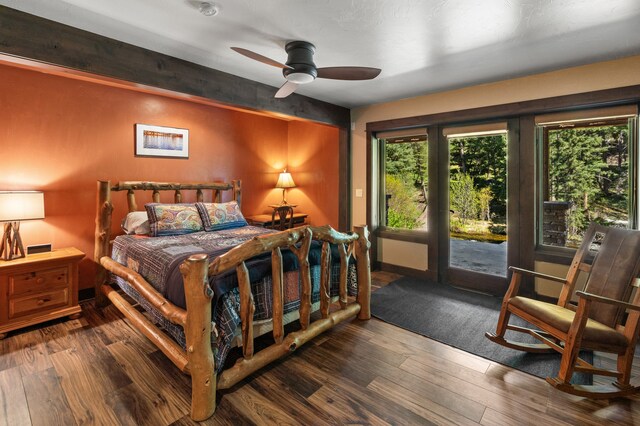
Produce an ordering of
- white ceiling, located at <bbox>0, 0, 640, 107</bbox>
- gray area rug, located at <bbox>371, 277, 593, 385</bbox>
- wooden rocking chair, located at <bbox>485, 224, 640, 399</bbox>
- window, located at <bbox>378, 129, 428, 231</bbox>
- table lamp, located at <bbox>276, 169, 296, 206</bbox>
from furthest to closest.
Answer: table lamp, located at <bbox>276, 169, 296, 206</bbox> → window, located at <bbox>378, 129, 428, 231</bbox> → gray area rug, located at <bbox>371, 277, 593, 385</bbox> → white ceiling, located at <bbox>0, 0, 640, 107</bbox> → wooden rocking chair, located at <bbox>485, 224, 640, 399</bbox>

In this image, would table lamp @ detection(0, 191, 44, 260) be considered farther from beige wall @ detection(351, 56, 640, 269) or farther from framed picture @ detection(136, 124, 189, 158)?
beige wall @ detection(351, 56, 640, 269)

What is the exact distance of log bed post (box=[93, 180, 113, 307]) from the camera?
11.1 ft

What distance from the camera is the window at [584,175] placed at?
3.04 metres

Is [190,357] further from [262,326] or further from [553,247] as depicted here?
[553,247]

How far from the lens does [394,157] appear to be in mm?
4652

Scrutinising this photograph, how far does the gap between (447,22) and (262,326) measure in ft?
8.37

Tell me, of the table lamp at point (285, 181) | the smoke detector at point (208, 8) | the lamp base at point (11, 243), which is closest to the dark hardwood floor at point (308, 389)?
the lamp base at point (11, 243)

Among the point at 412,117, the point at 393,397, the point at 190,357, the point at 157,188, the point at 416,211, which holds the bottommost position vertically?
the point at 393,397

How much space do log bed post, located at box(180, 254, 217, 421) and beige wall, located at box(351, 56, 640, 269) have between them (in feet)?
10.8

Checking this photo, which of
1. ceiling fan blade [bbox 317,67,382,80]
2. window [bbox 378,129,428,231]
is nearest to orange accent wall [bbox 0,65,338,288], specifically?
window [bbox 378,129,428,231]

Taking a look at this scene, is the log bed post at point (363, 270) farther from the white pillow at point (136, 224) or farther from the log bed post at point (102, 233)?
the log bed post at point (102, 233)

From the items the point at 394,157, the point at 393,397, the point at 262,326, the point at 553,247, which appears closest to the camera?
the point at 393,397

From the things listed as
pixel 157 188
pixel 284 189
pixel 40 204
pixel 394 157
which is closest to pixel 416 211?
pixel 394 157

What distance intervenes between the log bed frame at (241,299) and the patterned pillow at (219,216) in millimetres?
955
